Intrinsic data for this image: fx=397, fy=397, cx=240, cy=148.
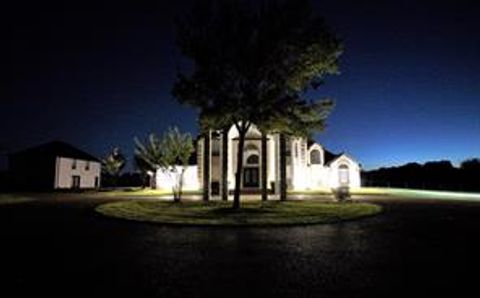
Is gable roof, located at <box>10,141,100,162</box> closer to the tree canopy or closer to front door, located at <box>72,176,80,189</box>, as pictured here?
front door, located at <box>72,176,80,189</box>

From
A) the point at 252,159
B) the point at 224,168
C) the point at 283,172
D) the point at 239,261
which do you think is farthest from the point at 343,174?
the point at 239,261

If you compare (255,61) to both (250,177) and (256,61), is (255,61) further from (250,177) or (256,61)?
(250,177)

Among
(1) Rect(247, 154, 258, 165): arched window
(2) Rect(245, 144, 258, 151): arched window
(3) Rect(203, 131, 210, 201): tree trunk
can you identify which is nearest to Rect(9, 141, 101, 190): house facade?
(2) Rect(245, 144, 258, 151): arched window

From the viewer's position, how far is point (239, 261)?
9625 mm

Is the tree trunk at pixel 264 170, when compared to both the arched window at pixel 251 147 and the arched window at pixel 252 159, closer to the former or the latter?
the arched window at pixel 251 147

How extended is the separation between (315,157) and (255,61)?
3612cm

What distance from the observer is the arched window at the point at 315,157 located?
5784 centimetres

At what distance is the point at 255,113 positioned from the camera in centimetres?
2412

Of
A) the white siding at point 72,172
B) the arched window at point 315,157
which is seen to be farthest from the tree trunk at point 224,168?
the white siding at point 72,172

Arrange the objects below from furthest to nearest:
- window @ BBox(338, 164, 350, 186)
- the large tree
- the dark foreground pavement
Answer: window @ BBox(338, 164, 350, 186)
the large tree
the dark foreground pavement

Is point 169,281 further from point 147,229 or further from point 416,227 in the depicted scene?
point 416,227

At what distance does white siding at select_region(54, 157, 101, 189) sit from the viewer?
2415 inches

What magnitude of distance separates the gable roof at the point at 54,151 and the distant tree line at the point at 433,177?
164ft

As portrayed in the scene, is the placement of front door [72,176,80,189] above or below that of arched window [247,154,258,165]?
below
